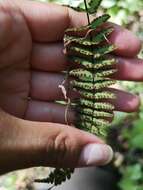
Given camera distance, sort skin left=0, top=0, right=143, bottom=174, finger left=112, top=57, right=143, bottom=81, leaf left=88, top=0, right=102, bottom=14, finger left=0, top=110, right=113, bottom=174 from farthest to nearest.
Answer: finger left=112, top=57, right=143, bottom=81
skin left=0, top=0, right=143, bottom=174
leaf left=88, top=0, right=102, bottom=14
finger left=0, top=110, right=113, bottom=174

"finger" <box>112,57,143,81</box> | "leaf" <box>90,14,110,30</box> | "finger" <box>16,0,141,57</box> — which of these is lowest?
"finger" <box>112,57,143,81</box>

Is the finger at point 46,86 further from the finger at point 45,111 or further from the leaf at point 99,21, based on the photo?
the leaf at point 99,21

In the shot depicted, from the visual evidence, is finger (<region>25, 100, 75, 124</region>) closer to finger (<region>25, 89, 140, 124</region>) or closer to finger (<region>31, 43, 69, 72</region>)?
finger (<region>25, 89, 140, 124</region>)

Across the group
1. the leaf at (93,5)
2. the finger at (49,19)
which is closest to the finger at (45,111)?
the finger at (49,19)

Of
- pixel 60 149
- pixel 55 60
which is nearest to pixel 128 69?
Answer: pixel 55 60

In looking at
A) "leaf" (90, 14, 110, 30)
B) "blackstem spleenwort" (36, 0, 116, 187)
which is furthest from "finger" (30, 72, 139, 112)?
"leaf" (90, 14, 110, 30)

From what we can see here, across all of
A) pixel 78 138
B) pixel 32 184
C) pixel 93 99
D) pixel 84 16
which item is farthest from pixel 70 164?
pixel 32 184
